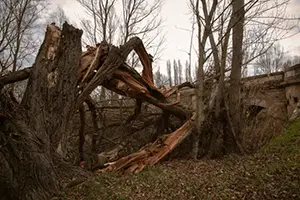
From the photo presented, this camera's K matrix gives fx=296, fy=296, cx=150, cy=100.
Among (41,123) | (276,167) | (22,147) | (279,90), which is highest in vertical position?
(279,90)

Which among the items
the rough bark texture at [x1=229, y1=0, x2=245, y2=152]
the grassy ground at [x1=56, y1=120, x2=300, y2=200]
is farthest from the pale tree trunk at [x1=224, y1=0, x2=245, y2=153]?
the grassy ground at [x1=56, y1=120, x2=300, y2=200]

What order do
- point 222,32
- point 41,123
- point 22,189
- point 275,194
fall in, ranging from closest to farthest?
point 275,194 → point 22,189 → point 41,123 → point 222,32

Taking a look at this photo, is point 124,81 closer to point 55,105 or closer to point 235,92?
point 55,105

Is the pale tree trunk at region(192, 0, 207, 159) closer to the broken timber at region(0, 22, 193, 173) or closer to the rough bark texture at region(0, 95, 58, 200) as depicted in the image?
the broken timber at region(0, 22, 193, 173)

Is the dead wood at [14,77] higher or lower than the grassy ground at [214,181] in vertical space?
higher

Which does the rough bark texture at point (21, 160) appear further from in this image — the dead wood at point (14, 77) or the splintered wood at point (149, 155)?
the splintered wood at point (149, 155)

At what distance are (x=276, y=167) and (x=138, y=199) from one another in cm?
229

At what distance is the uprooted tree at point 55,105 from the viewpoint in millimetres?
4492

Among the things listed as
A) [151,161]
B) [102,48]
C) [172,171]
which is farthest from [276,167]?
[102,48]

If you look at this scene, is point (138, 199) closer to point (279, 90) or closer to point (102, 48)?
point (102, 48)

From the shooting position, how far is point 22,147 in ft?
15.0

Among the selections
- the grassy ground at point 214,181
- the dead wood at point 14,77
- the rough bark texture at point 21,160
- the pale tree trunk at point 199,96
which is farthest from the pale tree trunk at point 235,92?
the dead wood at point 14,77

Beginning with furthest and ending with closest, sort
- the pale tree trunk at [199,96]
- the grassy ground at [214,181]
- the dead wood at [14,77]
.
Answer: the pale tree trunk at [199,96], the dead wood at [14,77], the grassy ground at [214,181]

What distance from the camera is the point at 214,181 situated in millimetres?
4867
